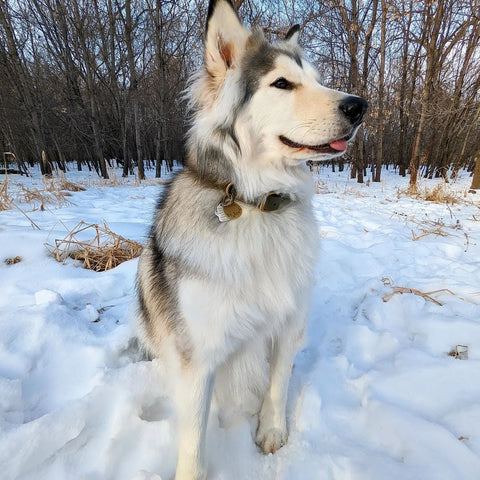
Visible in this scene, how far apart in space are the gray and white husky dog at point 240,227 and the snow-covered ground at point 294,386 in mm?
165

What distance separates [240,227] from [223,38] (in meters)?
0.90

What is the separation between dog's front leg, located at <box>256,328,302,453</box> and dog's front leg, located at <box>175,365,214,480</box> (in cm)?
32

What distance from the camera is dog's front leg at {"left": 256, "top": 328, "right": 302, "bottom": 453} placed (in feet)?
4.35

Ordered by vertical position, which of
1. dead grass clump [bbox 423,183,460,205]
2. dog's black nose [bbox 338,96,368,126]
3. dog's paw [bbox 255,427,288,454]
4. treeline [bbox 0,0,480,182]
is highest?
treeline [bbox 0,0,480,182]

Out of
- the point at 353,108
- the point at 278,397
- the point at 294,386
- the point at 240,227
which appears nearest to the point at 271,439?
the point at 278,397

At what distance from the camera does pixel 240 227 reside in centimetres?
123

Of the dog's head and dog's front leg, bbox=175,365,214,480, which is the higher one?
the dog's head

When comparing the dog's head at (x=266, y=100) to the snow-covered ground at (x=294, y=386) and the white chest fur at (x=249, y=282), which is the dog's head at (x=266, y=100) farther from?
the snow-covered ground at (x=294, y=386)

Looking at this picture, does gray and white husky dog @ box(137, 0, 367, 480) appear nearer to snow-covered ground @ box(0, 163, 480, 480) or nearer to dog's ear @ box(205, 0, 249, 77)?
dog's ear @ box(205, 0, 249, 77)

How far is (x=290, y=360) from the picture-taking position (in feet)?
4.62

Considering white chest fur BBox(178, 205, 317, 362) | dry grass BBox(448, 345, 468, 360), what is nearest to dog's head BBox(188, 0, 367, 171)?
white chest fur BBox(178, 205, 317, 362)

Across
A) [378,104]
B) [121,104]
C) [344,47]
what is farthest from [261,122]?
[121,104]

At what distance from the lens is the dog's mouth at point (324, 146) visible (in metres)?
1.25

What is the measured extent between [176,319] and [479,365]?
5.35 feet
